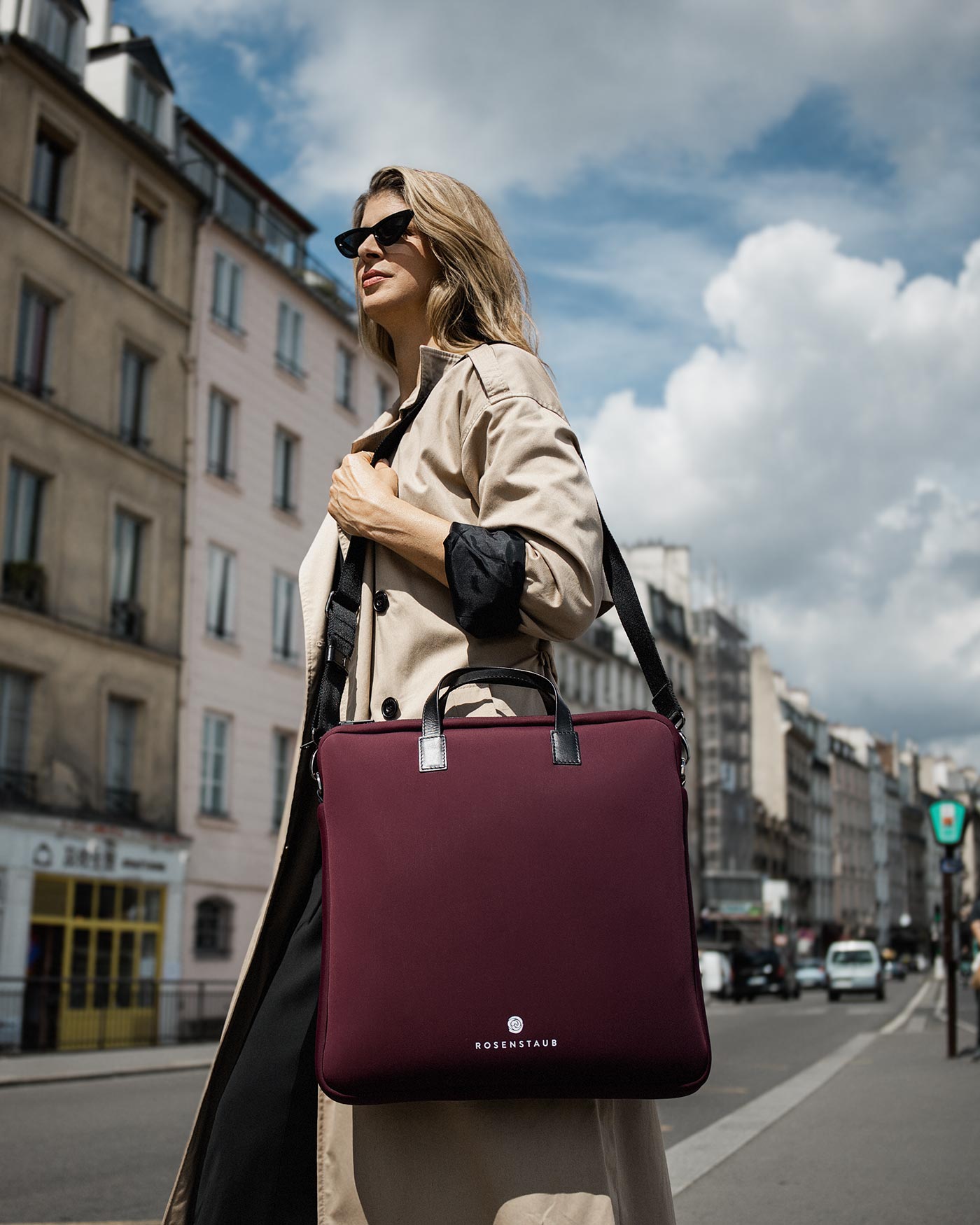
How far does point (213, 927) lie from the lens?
26.7m

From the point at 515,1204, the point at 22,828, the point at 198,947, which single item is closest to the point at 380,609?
the point at 515,1204

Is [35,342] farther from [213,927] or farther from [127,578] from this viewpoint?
[213,927]

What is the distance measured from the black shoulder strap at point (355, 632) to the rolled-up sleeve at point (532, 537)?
2.6 inches

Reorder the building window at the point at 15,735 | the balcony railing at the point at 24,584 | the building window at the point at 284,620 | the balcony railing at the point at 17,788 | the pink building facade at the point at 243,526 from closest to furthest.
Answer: the balcony railing at the point at 17,788
the building window at the point at 15,735
the balcony railing at the point at 24,584
the pink building facade at the point at 243,526
the building window at the point at 284,620

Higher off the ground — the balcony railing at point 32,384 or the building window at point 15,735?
the balcony railing at point 32,384

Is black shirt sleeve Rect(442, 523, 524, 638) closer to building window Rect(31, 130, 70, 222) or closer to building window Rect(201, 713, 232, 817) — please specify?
building window Rect(31, 130, 70, 222)

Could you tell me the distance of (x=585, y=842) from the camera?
197 centimetres

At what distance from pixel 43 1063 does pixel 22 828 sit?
4.93 m

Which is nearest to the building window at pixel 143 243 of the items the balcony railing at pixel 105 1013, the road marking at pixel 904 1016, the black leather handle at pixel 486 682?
the balcony railing at pixel 105 1013

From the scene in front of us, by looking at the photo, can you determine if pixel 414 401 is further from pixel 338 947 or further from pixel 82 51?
pixel 82 51

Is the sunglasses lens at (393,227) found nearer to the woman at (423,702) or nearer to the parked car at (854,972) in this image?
the woman at (423,702)

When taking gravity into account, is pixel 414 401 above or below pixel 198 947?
above

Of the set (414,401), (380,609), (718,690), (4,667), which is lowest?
(380,609)

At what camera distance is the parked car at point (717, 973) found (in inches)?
1591
